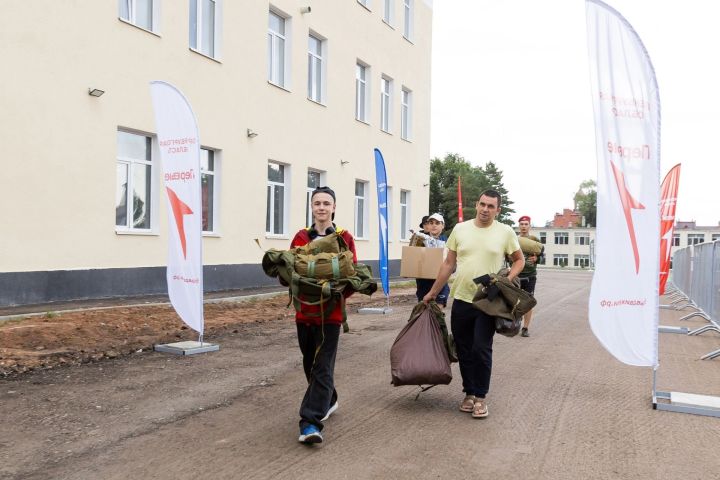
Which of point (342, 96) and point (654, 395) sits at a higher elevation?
point (342, 96)

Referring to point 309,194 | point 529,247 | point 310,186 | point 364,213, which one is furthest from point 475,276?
point 364,213

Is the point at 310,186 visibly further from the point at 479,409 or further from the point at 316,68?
the point at 479,409

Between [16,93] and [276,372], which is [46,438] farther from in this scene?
[16,93]

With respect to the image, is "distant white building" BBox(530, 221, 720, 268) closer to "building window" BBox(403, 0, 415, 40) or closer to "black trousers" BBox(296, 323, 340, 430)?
"building window" BBox(403, 0, 415, 40)

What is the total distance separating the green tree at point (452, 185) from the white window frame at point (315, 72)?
5176 centimetres

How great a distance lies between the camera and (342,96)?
22422 mm

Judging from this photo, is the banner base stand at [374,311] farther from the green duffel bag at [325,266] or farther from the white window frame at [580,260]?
the white window frame at [580,260]

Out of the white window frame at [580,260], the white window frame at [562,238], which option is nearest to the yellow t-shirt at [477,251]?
the white window frame at [580,260]

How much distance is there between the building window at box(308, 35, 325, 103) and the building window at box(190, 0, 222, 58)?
4664mm

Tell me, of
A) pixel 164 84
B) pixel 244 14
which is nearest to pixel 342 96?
pixel 244 14

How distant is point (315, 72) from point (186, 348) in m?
14.6

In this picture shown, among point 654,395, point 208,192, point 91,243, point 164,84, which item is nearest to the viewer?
point 654,395

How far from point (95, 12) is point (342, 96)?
1072 cm

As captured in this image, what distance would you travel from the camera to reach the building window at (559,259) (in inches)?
4274
